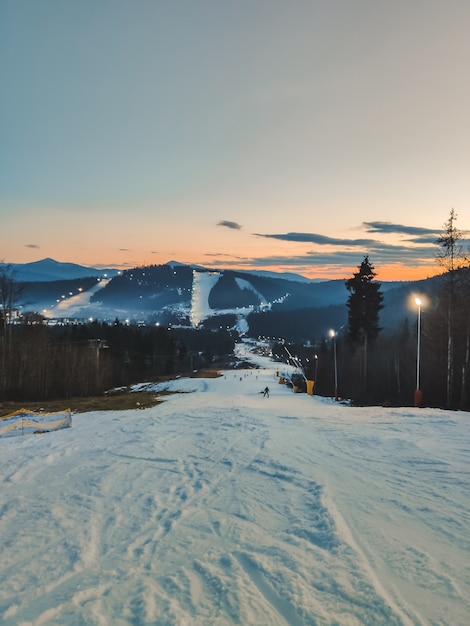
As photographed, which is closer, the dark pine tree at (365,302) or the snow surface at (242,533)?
the snow surface at (242,533)

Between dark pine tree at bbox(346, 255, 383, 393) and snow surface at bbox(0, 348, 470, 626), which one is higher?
dark pine tree at bbox(346, 255, 383, 393)

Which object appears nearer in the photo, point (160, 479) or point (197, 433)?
point (160, 479)

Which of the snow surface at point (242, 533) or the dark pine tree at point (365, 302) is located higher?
the dark pine tree at point (365, 302)

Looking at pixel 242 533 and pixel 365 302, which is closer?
pixel 242 533

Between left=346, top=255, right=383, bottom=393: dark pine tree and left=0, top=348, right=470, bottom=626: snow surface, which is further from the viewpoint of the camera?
left=346, top=255, right=383, bottom=393: dark pine tree

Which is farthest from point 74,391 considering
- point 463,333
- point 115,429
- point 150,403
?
point 463,333

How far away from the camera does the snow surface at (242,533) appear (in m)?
4.68

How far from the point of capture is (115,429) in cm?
1672

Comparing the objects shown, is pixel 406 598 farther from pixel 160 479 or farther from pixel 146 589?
pixel 160 479

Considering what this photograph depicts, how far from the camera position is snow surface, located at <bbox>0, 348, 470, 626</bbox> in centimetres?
468

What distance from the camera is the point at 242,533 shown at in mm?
6535

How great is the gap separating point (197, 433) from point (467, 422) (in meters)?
9.08

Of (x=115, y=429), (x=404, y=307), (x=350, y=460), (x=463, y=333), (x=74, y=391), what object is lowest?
(x=74, y=391)

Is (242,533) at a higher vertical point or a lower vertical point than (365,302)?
lower
